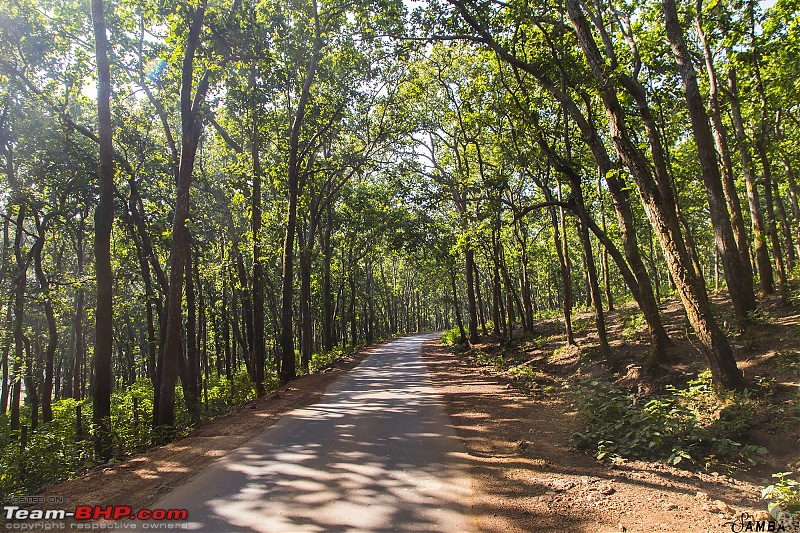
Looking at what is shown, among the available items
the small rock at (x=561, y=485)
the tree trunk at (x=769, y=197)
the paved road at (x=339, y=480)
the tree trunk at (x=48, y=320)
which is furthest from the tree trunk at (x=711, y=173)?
the tree trunk at (x=48, y=320)

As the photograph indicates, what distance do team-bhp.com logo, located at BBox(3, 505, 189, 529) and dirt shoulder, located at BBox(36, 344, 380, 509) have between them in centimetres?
15

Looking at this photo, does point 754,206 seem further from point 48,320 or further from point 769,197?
point 48,320

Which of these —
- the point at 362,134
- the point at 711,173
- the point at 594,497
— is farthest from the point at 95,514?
the point at 362,134

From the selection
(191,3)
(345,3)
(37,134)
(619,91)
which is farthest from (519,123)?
(37,134)

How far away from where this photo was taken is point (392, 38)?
10414mm

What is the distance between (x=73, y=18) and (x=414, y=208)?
1443cm

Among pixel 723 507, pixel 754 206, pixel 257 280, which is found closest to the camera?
→ pixel 723 507

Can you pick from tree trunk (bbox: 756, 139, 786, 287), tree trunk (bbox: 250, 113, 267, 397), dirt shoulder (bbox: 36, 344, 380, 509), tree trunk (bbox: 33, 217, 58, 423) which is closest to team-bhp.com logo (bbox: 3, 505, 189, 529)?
dirt shoulder (bbox: 36, 344, 380, 509)

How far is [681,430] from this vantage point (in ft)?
18.1

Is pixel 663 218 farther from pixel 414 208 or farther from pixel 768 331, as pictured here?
pixel 414 208

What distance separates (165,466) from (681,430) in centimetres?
720

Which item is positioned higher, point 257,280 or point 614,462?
point 257,280

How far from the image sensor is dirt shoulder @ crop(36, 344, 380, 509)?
533 centimetres

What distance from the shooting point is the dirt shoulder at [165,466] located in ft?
17.5
